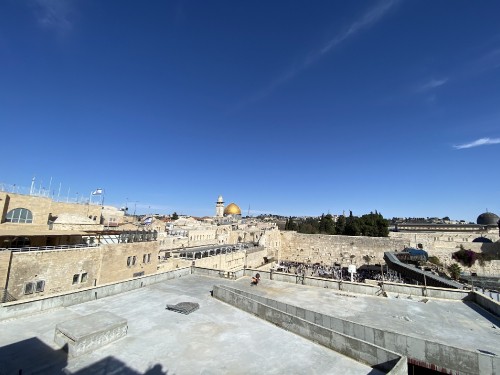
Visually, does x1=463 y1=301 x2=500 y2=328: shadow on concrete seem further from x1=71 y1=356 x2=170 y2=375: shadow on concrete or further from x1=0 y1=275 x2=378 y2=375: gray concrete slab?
x1=71 y1=356 x2=170 y2=375: shadow on concrete

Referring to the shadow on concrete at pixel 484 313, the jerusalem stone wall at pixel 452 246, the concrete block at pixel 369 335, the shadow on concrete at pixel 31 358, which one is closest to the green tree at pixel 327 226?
the jerusalem stone wall at pixel 452 246

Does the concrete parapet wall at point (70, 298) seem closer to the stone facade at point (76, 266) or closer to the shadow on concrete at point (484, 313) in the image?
the stone facade at point (76, 266)

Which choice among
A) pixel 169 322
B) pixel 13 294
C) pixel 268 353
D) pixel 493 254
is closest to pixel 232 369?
pixel 268 353

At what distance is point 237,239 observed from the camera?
57.7 m

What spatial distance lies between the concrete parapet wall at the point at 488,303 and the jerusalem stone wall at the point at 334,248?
40005mm

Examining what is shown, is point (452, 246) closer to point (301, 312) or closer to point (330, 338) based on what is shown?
point (301, 312)

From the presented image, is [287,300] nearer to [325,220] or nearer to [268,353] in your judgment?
[268,353]

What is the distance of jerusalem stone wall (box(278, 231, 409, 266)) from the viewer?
53.2 metres

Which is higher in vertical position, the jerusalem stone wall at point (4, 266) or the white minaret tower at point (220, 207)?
the white minaret tower at point (220, 207)

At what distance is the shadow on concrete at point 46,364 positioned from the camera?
6.71 m

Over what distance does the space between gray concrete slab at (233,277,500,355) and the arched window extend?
2191 centimetres

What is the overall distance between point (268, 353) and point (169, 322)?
4054 millimetres

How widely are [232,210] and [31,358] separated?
105 meters

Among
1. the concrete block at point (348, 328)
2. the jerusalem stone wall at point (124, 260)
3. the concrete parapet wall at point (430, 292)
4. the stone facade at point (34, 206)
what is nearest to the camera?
the concrete block at point (348, 328)
